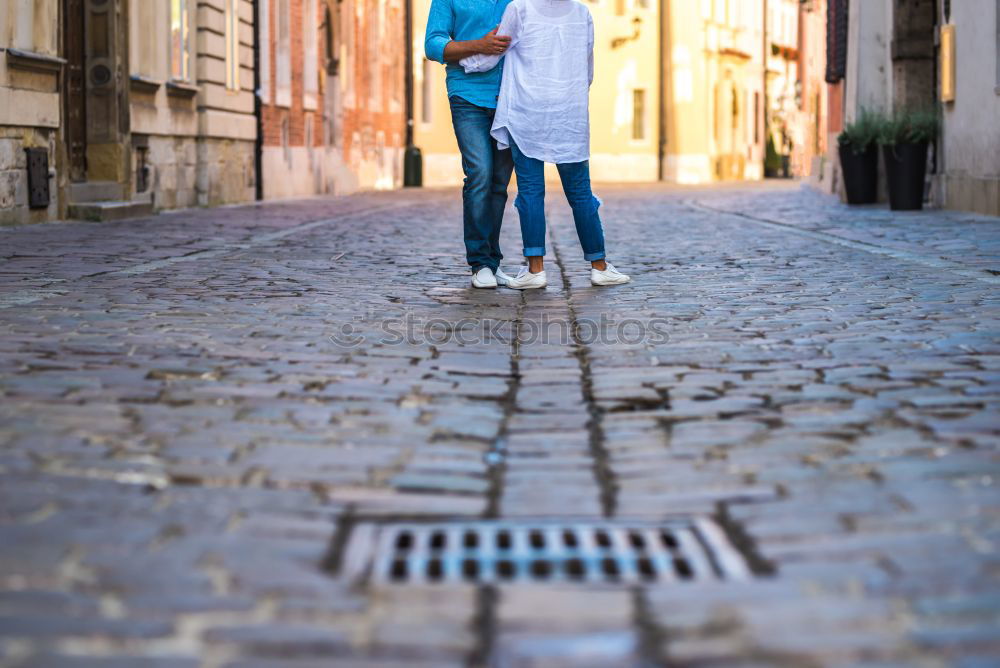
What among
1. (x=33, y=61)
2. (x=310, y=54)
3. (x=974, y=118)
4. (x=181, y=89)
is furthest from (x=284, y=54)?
(x=974, y=118)

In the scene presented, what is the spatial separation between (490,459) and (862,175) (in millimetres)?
17167

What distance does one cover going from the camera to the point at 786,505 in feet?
10.9

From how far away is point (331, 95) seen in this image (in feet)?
101

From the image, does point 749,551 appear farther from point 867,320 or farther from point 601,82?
point 601,82

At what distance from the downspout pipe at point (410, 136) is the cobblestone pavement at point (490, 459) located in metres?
30.5

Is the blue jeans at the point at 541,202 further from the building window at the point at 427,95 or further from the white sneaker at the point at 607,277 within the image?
the building window at the point at 427,95

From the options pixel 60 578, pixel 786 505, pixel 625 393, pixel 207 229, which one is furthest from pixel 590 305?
→ pixel 207 229

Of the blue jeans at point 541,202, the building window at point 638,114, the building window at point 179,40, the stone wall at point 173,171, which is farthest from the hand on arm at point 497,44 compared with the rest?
the building window at point 638,114

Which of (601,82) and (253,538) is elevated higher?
(601,82)

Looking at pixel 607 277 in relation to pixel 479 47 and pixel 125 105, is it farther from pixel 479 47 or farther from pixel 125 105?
pixel 125 105

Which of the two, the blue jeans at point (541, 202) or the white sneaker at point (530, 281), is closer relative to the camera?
the blue jeans at point (541, 202)

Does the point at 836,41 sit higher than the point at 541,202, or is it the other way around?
the point at 836,41

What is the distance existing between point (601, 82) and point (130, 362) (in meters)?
41.2

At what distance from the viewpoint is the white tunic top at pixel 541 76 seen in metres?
8.24
